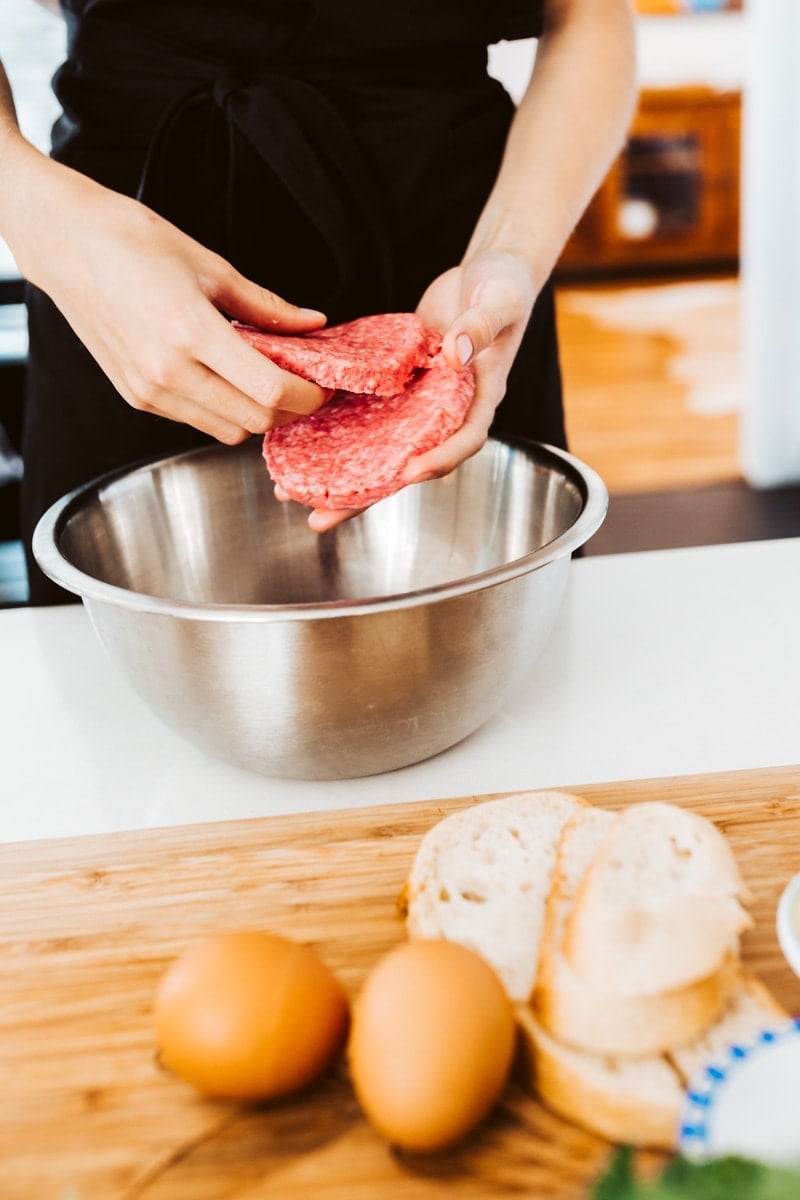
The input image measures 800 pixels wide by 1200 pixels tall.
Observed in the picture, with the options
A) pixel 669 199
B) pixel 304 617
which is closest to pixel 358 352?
pixel 304 617

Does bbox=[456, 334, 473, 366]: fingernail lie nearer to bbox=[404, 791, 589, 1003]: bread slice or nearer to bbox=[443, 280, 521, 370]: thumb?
bbox=[443, 280, 521, 370]: thumb

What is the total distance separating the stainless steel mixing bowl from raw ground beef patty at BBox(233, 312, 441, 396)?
0.17 meters

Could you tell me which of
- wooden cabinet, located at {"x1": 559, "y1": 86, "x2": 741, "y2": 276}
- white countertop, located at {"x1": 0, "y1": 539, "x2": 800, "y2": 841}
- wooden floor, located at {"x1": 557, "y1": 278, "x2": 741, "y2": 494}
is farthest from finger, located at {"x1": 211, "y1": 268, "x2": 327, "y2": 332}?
wooden cabinet, located at {"x1": 559, "y1": 86, "x2": 741, "y2": 276}

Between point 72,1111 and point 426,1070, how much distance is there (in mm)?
216

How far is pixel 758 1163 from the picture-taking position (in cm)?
51

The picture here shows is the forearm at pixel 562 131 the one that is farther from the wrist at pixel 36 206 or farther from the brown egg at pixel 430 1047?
the brown egg at pixel 430 1047

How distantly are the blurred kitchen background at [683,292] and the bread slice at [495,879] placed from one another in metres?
1.36

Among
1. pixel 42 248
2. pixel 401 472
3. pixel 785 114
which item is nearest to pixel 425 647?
pixel 401 472

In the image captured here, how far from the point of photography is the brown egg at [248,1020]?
60cm

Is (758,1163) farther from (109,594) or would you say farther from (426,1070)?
(109,594)

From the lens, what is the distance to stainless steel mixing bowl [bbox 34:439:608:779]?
831 millimetres

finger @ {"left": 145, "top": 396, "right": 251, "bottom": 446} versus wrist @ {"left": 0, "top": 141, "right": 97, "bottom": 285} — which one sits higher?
wrist @ {"left": 0, "top": 141, "right": 97, "bottom": 285}

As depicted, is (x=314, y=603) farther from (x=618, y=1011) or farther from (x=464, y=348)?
(x=618, y=1011)

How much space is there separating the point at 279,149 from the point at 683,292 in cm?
555
